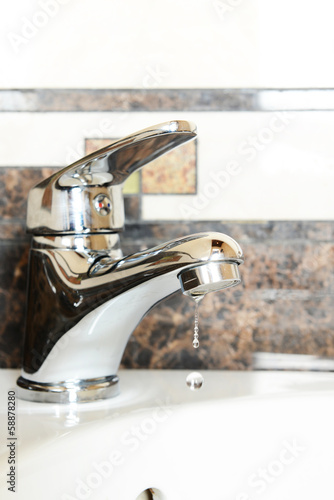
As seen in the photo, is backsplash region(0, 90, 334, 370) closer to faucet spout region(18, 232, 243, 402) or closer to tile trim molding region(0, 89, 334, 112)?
tile trim molding region(0, 89, 334, 112)

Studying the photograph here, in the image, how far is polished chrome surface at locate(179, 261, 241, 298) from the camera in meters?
0.42

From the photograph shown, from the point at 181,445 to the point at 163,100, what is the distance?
1.07 ft

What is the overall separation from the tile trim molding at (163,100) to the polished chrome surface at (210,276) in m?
0.22

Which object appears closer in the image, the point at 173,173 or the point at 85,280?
the point at 85,280

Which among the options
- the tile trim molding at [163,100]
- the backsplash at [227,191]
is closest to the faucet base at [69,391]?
the backsplash at [227,191]

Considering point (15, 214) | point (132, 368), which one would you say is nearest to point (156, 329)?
point (132, 368)

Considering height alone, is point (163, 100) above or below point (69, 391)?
above

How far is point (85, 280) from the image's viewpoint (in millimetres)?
473

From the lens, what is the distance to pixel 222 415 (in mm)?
469

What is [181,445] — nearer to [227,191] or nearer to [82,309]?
[82,309]

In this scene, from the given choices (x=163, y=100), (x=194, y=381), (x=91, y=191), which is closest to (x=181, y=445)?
(x=194, y=381)

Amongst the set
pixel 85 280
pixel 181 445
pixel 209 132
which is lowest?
pixel 181 445

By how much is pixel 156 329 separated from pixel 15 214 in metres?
0.18
